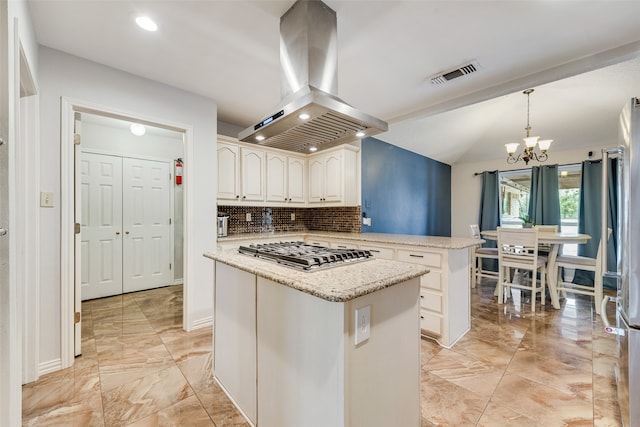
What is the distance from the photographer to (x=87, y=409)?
162cm

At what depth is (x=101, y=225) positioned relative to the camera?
367 centimetres

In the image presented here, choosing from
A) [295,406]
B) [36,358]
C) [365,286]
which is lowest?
[36,358]

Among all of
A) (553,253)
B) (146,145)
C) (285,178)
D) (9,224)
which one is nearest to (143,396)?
(9,224)

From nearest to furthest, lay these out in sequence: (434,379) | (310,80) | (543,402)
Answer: (310,80)
(543,402)
(434,379)

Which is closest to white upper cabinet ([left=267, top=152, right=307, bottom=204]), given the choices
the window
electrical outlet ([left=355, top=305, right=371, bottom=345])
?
electrical outlet ([left=355, top=305, right=371, bottom=345])

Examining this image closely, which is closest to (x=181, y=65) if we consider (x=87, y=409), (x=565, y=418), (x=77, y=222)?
(x=77, y=222)

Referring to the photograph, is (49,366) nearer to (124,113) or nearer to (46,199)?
(46,199)

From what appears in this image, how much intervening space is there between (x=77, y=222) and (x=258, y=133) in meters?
1.67

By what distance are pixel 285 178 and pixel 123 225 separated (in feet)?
7.81

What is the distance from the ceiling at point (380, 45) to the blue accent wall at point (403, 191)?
1.12m

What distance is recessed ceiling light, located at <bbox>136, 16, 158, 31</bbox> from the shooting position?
172 centimetres

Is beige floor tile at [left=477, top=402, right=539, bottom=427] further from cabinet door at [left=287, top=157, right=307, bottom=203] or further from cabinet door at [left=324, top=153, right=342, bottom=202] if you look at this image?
cabinet door at [left=287, top=157, right=307, bottom=203]

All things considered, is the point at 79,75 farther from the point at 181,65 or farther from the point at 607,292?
the point at 607,292

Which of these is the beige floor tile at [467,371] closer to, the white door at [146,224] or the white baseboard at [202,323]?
the white baseboard at [202,323]
